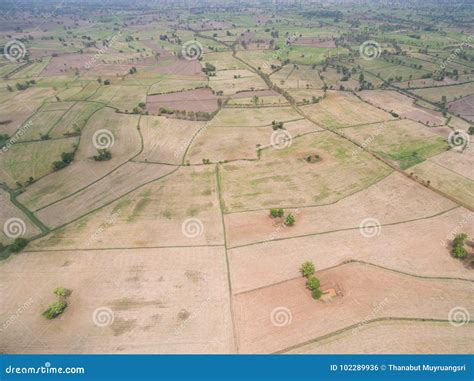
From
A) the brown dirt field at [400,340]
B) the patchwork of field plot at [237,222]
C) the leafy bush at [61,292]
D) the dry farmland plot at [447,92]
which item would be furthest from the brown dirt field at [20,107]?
the dry farmland plot at [447,92]

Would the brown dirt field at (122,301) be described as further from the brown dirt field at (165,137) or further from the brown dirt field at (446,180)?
the brown dirt field at (446,180)

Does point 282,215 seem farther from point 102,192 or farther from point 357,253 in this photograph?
point 102,192

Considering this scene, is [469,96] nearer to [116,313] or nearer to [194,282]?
[194,282]

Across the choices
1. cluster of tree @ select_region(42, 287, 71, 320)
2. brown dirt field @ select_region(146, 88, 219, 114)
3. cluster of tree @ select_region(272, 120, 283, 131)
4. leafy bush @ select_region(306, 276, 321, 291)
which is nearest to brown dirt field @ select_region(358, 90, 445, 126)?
cluster of tree @ select_region(272, 120, 283, 131)

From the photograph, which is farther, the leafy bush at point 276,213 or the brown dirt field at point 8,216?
the leafy bush at point 276,213

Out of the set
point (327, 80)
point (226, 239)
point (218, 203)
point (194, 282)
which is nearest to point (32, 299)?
point (194, 282)

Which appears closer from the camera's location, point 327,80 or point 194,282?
point 194,282

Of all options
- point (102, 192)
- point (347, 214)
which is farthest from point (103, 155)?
point (347, 214)
